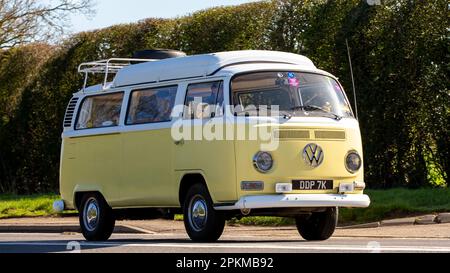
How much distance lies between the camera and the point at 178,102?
1535 cm

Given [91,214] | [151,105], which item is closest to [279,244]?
[151,105]

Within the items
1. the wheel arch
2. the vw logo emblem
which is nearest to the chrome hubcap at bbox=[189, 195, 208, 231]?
the wheel arch

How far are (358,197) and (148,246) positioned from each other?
2.89m

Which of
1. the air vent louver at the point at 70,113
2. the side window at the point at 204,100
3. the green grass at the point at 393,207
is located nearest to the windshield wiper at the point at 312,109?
the side window at the point at 204,100

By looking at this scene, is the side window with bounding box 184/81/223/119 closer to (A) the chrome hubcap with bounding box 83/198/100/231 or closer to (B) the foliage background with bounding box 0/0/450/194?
(A) the chrome hubcap with bounding box 83/198/100/231

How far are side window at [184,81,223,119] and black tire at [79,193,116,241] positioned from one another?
7.73ft

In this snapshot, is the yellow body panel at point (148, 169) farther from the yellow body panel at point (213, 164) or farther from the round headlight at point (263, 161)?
the round headlight at point (263, 161)

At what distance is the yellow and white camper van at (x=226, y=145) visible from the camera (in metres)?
14.2

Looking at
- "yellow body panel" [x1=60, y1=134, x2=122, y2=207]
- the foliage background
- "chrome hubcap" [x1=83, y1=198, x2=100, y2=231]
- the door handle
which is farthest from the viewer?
the foliage background

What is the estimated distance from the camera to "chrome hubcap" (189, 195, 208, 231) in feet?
→ 48.1

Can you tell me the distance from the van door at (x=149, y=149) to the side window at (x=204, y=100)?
1.17 ft

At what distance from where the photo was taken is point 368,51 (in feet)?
75.5
